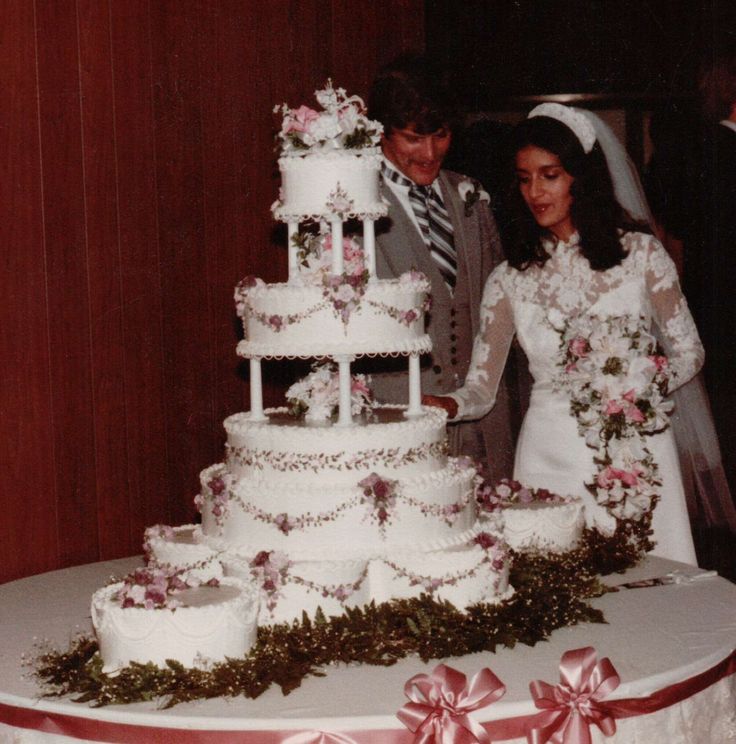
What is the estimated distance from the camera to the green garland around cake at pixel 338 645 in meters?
3.37

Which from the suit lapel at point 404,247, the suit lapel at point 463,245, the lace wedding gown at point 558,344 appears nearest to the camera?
the lace wedding gown at point 558,344

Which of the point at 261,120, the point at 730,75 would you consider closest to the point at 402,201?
the point at 261,120

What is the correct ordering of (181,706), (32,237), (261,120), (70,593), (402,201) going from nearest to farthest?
(181,706)
(70,593)
(32,237)
(402,201)
(261,120)

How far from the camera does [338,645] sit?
361 cm

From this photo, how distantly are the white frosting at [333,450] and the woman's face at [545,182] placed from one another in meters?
1.43

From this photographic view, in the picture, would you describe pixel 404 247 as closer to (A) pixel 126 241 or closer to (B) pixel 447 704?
(A) pixel 126 241

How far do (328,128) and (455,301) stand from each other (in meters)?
1.80

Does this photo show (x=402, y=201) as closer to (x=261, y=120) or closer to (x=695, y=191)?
(x=261, y=120)

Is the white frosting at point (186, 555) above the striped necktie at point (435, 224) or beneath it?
beneath

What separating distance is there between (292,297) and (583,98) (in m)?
3.29

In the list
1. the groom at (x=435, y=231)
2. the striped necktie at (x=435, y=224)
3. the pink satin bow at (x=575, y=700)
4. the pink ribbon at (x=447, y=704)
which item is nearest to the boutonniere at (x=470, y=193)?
the groom at (x=435, y=231)

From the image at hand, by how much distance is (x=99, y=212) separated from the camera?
17.9ft

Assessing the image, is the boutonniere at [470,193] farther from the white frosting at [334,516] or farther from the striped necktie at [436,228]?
the white frosting at [334,516]

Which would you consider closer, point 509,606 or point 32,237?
point 509,606
